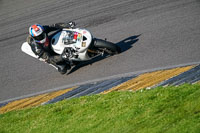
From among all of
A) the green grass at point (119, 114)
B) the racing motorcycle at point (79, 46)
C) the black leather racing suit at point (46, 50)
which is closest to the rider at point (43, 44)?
the black leather racing suit at point (46, 50)

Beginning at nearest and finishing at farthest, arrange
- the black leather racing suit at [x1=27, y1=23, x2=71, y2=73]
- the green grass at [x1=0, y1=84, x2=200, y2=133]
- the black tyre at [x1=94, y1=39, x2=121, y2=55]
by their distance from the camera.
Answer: the green grass at [x1=0, y1=84, x2=200, y2=133] < the black tyre at [x1=94, y1=39, x2=121, y2=55] < the black leather racing suit at [x1=27, y1=23, x2=71, y2=73]

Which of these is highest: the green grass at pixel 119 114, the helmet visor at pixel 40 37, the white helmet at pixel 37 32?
the white helmet at pixel 37 32

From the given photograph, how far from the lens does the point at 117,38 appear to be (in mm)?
12297

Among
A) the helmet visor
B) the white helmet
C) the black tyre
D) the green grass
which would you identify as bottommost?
the green grass

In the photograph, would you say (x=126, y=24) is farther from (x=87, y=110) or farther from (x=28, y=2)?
(x=28, y=2)

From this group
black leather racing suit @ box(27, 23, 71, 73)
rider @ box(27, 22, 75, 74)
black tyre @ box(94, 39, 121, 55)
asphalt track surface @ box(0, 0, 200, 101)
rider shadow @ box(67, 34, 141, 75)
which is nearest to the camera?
asphalt track surface @ box(0, 0, 200, 101)

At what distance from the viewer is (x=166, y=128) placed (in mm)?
6277

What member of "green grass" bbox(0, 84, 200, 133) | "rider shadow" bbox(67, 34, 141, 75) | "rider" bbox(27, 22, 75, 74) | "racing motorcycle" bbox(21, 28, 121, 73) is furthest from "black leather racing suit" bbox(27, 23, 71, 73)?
"green grass" bbox(0, 84, 200, 133)

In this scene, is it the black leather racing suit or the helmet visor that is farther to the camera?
the black leather racing suit

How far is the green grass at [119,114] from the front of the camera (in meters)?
6.52

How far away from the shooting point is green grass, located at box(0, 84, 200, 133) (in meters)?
6.52

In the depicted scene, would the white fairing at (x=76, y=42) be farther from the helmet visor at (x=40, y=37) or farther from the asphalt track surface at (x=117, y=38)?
the asphalt track surface at (x=117, y=38)

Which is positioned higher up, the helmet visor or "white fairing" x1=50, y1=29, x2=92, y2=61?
the helmet visor

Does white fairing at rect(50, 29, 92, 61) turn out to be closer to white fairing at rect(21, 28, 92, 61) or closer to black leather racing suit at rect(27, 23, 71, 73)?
white fairing at rect(21, 28, 92, 61)
